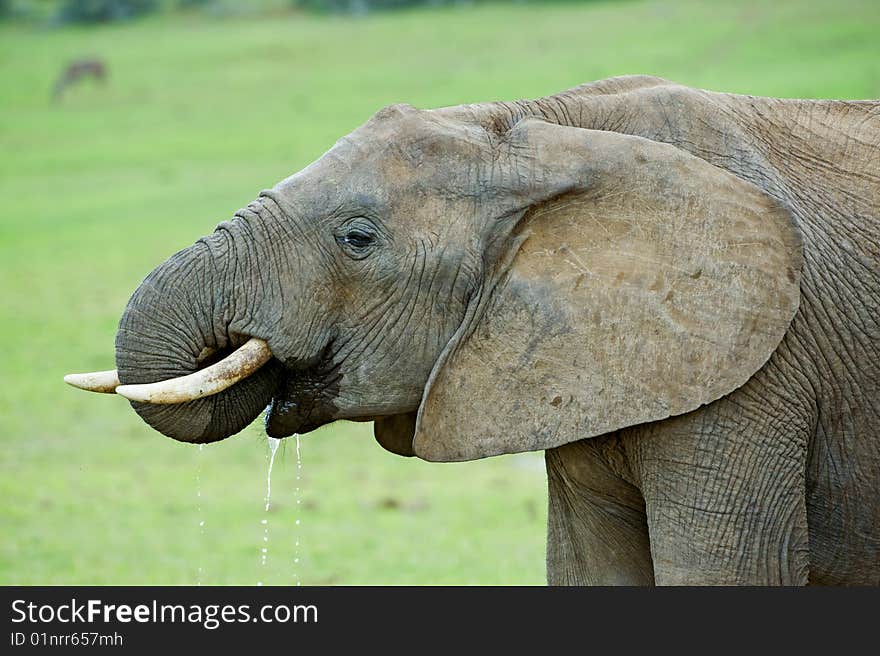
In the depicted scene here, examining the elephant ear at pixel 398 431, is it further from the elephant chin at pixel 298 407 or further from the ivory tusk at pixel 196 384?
the ivory tusk at pixel 196 384

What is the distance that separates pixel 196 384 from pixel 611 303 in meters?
1.13

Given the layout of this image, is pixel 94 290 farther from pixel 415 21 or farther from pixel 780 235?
pixel 415 21

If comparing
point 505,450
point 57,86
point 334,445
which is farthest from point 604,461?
point 57,86

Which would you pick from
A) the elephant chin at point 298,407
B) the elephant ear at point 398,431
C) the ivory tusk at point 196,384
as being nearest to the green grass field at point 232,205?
the elephant chin at point 298,407

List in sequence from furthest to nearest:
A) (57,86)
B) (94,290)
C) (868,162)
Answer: (57,86) → (94,290) → (868,162)

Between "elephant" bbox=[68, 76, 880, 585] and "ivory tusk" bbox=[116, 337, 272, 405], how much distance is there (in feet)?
0.06

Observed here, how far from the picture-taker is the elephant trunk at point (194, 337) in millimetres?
4238

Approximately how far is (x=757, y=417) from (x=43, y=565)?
5787 millimetres

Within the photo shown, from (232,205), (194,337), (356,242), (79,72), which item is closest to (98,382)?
(194,337)

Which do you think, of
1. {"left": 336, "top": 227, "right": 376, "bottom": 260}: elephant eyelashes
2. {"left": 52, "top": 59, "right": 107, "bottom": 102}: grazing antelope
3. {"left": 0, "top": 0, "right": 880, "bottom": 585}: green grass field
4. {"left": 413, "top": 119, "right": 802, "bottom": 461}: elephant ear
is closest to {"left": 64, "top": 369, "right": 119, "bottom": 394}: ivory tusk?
{"left": 0, "top": 0, "right": 880, "bottom": 585}: green grass field

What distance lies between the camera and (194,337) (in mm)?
4270

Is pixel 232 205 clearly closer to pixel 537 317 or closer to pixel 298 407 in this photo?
pixel 298 407

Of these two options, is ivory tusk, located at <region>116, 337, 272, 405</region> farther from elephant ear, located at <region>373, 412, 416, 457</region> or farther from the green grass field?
elephant ear, located at <region>373, 412, 416, 457</region>

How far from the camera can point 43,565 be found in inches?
356
